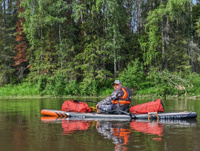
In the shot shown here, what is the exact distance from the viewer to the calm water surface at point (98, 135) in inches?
280

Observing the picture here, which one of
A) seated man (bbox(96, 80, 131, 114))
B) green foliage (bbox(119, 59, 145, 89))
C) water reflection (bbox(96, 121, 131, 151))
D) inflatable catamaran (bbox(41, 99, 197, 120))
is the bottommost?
water reflection (bbox(96, 121, 131, 151))

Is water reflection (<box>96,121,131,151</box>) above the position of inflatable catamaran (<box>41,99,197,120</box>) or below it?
below

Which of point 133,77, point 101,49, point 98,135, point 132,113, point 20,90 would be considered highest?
point 101,49

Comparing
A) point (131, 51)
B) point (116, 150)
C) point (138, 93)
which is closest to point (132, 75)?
point (138, 93)

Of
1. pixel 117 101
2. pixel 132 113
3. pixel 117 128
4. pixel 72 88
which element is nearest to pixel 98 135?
pixel 117 128

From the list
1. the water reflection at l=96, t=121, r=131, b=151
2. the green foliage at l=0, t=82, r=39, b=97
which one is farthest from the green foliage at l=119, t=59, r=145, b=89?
the water reflection at l=96, t=121, r=131, b=151

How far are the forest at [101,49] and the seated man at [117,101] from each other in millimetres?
12496

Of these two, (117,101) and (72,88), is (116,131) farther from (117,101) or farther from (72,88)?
(72,88)

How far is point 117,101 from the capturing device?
11766mm

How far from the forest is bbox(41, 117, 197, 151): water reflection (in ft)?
43.1

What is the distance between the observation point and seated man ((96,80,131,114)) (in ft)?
37.9

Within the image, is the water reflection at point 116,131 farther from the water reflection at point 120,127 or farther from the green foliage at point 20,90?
the green foliage at point 20,90

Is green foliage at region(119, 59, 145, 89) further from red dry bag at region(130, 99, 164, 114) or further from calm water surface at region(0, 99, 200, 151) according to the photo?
calm water surface at region(0, 99, 200, 151)

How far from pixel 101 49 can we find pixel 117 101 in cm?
1698
